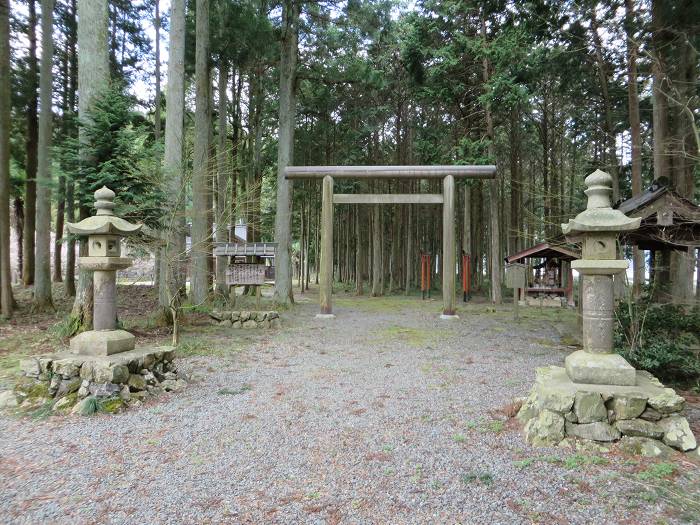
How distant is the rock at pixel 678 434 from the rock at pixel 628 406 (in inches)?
7.4

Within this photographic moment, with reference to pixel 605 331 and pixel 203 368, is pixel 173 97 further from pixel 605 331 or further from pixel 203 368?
pixel 605 331

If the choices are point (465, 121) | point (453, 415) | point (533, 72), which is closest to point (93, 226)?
point (453, 415)

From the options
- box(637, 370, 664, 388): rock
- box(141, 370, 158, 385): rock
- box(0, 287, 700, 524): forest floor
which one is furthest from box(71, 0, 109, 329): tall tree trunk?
box(637, 370, 664, 388): rock

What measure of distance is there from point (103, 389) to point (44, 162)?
7.76 meters

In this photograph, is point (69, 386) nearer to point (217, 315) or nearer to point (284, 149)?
point (217, 315)

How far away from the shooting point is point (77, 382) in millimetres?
4027

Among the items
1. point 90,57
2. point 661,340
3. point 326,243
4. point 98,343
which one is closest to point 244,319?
point 326,243

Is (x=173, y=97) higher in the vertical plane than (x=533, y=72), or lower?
lower

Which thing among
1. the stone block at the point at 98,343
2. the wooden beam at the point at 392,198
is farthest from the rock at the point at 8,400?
the wooden beam at the point at 392,198

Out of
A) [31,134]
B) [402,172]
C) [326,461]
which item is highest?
[31,134]

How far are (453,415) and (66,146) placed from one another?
7.12m

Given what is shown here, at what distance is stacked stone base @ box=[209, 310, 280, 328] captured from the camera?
29.6 feet

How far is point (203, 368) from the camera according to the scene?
554 centimetres

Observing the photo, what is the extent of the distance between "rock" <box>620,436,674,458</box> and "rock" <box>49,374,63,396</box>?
507 centimetres
